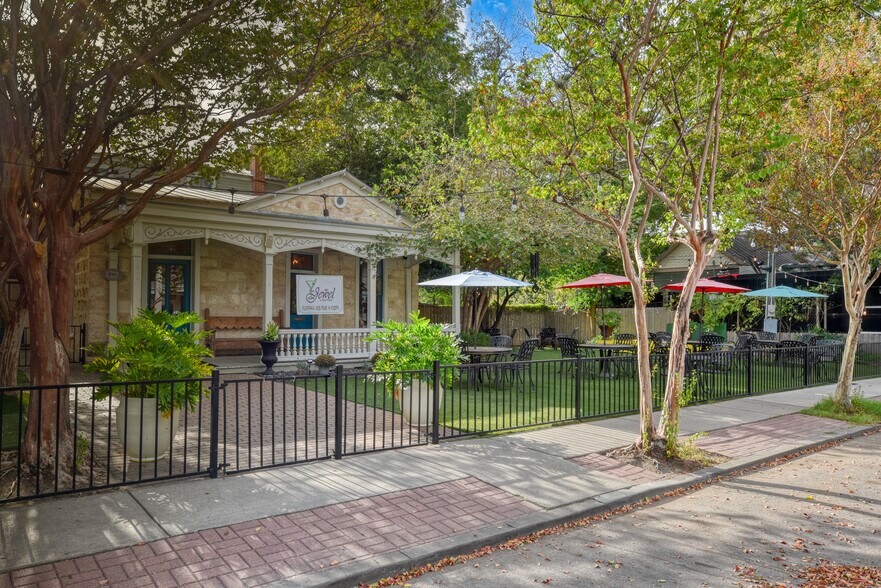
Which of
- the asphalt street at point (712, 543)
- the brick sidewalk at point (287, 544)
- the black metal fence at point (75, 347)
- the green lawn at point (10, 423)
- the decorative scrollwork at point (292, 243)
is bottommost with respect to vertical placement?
the asphalt street at point (712, 543)

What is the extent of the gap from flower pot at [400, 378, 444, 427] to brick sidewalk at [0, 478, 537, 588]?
2377mm

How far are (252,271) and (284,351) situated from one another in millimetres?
3171

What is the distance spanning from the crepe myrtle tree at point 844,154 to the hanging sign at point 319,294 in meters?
10.6

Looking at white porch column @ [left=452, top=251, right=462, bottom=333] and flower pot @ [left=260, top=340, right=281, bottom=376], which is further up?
white porch column @ [left=452, top=251, right=462, bottom=333]

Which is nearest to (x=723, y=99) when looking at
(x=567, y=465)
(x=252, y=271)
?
(x=567, y=465)

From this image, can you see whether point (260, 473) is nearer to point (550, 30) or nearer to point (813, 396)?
point (550, 30)

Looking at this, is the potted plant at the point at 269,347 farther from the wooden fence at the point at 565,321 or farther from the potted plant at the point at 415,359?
the wooden fence at the point at 565,321

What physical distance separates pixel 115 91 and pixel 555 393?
294 inches

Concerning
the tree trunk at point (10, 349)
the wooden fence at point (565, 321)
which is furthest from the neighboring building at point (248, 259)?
the wooden fence at point (565, 321)

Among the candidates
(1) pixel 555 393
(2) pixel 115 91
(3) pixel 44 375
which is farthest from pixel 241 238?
(1) pixel 555 393

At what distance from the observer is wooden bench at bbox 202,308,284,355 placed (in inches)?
637

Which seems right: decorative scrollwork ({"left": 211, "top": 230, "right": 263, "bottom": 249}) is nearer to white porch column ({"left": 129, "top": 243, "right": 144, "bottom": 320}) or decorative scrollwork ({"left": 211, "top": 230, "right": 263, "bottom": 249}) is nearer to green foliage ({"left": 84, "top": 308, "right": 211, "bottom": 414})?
white porch column ({"left": 129, "top": 243, "right": 144, "bottom": 320})

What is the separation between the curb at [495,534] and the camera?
4102mm

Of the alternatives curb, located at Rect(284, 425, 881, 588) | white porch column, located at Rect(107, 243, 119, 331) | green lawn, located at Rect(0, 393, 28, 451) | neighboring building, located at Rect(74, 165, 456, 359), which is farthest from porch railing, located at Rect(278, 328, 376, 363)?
curb, located at Rect(284, 425, 881, 588)
